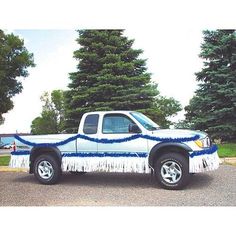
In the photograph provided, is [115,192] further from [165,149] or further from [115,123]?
[115,123]

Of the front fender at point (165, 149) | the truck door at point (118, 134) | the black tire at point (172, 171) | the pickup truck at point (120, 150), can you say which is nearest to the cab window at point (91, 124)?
the pickup truck at point (120, 150)

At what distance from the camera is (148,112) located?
26.7ft

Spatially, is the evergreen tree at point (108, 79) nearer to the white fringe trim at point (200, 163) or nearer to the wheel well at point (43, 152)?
the wheel well at point (43, 152)

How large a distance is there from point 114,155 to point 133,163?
0.44 metres

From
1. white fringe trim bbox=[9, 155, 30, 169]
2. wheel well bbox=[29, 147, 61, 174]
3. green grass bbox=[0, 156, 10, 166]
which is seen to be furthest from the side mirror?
green grass bbox=[0, 156, 10, 166]

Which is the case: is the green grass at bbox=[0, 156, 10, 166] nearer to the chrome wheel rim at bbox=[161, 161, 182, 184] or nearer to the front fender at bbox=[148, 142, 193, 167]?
the front fender at bbox=[148, 142, 193, 167]

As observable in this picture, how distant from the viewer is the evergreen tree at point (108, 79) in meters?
8.38

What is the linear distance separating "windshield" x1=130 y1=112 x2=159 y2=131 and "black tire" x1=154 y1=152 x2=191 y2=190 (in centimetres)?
80

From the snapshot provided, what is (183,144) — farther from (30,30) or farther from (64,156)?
(30,30)

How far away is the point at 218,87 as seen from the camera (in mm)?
11672

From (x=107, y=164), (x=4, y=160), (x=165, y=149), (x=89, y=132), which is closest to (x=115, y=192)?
(x=107, y=164)

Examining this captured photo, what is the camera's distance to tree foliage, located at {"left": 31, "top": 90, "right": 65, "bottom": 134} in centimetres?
784

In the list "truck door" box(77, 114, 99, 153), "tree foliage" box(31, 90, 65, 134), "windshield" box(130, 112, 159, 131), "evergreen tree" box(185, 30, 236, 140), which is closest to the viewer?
"windshield" box(130, 112, 159, 131)
